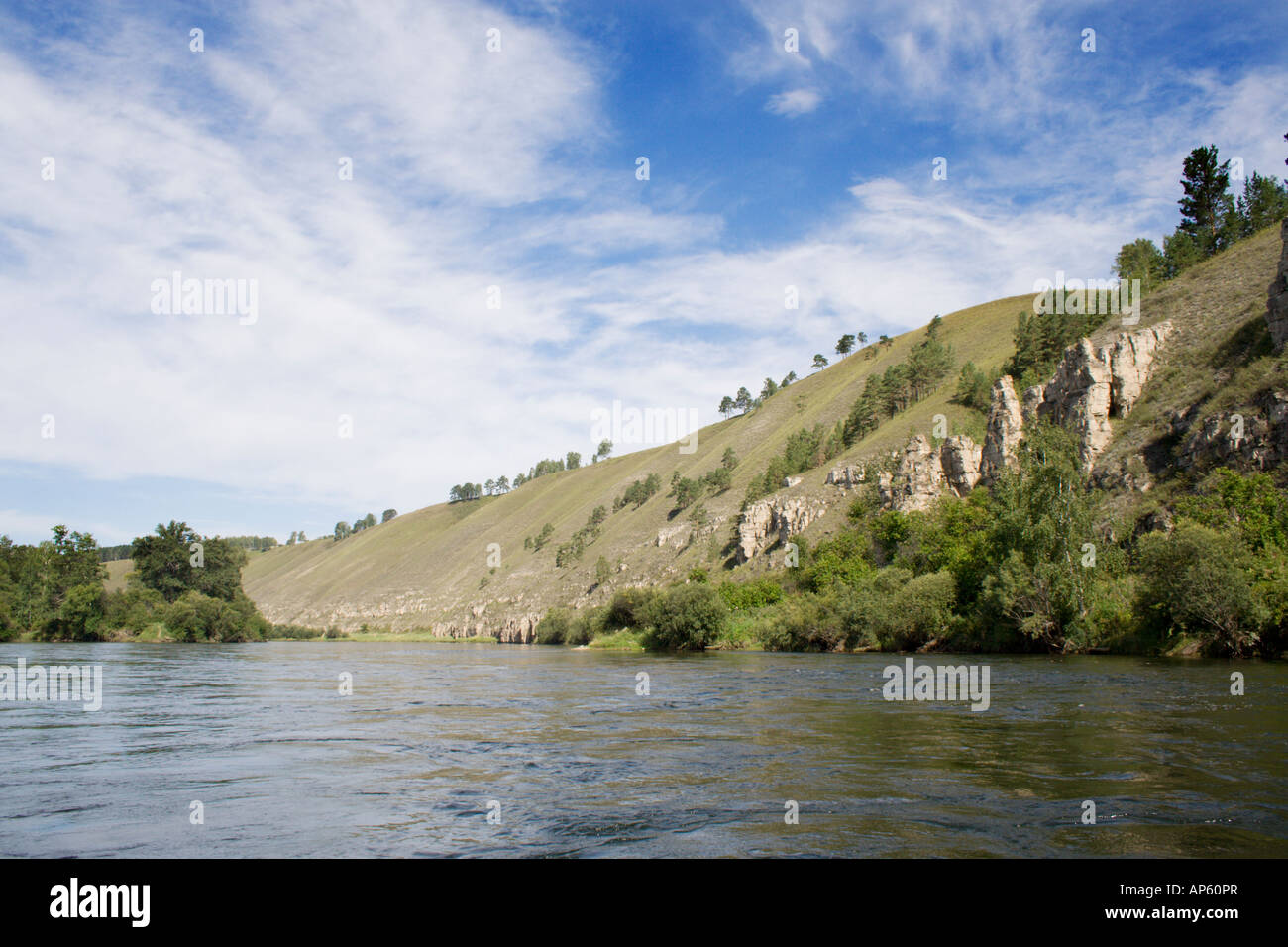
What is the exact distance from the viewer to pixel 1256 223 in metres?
111

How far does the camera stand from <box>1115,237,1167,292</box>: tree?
112 metres

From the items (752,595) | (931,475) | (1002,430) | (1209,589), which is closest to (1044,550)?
(1209,589)

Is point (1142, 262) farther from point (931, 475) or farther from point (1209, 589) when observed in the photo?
point (1209, 589)

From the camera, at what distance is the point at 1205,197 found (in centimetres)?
11988

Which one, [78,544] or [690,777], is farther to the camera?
[78,544]

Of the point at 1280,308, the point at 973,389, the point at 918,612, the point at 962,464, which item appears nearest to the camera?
the point at 1280,308

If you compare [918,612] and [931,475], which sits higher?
[931,475]

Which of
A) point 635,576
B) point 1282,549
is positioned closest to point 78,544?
point 635,576

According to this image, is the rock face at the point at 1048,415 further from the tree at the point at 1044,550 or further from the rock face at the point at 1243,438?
the tree at the point at 1044,550

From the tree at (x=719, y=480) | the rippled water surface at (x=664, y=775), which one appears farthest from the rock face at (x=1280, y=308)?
the tree at (x=719, y=480)

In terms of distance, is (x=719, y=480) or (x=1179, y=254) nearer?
(x=1179, y=254)

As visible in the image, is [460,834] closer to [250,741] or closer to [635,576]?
[250,741]

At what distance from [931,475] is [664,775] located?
91847mm

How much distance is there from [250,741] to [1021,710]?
23239mm
